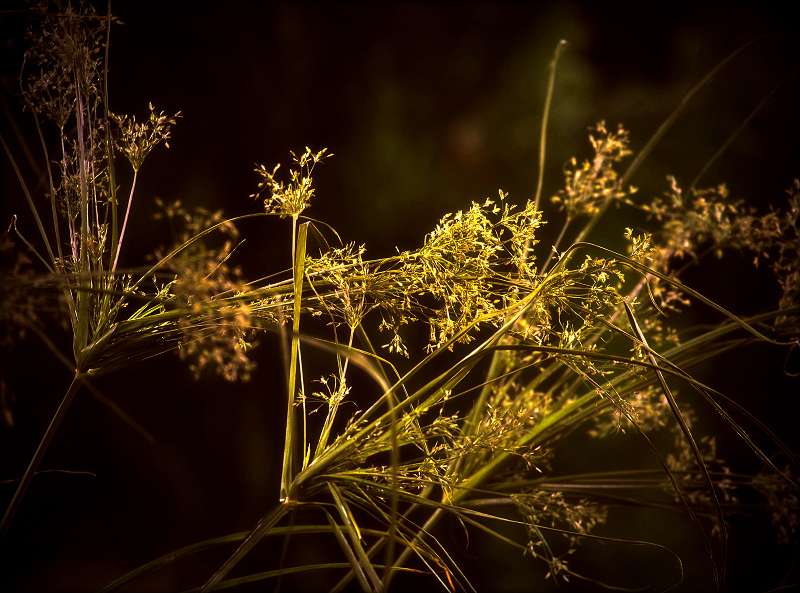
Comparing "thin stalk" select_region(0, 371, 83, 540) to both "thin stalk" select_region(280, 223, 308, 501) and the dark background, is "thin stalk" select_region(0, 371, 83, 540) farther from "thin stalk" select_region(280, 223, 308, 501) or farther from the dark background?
the dark background

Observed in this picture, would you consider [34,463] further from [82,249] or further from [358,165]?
[358,165]

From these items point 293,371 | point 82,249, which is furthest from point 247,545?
point 82,249

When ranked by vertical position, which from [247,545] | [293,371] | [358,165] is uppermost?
[358,165]

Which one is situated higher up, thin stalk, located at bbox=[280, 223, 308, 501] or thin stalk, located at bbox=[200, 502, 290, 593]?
thin stalk, located at bbox=[280, 223, 308, 501]

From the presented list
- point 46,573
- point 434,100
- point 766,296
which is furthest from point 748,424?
point 46,573

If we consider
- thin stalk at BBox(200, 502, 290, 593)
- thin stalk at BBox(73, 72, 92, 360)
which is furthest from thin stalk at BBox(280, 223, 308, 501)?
thin stalk at BBox(73, 72, 92, 360)

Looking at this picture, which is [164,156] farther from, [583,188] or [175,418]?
[583,188]

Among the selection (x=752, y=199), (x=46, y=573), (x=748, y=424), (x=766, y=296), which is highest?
(x=752, y=199)

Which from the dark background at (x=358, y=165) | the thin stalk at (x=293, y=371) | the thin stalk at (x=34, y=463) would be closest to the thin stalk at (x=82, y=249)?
the thin stalk at (x=34, y=463)
